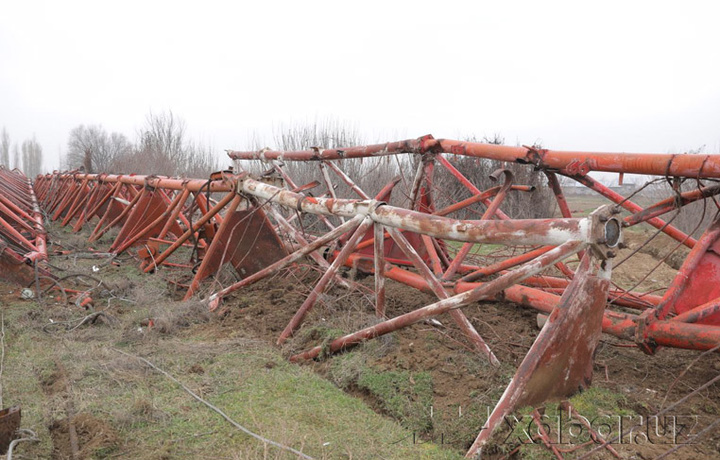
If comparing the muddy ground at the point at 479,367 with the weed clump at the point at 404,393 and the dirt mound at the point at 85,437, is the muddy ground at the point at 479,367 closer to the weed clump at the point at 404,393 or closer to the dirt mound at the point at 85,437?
the weed clump at the point at 404,393

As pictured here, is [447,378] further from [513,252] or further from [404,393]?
[513,252]

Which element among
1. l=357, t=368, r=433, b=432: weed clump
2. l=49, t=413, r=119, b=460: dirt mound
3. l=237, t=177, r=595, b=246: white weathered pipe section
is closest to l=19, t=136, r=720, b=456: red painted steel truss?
l=237, t=177, r=595, b=246: white weathered pipe section

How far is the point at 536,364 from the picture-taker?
7.64 feet

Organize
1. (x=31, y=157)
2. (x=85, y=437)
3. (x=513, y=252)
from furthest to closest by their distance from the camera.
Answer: (x=31, y=157) → (x=513, y=252) → (x=85, y=437)

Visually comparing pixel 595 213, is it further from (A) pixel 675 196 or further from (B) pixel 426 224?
(A) pixel 675 196

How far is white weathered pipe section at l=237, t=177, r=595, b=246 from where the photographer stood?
8.01 feet

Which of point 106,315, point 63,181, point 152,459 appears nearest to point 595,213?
point 152,459

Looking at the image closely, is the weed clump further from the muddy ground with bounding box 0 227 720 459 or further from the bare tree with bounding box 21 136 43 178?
the bare tree with bounding box 21 136 43 178

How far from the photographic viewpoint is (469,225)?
2793 mm

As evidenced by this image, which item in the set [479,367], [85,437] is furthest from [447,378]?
[85,437]

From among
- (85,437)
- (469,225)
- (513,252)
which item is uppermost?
(469,225)

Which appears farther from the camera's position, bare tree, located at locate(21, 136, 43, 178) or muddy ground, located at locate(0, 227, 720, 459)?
bare tree, located at locate(21, 136, 43, 178)

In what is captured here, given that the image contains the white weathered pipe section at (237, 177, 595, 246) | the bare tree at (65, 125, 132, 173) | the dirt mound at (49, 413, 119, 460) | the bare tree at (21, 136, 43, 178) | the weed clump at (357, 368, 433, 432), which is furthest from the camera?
the bare tree at (21, 136, 43, 178)

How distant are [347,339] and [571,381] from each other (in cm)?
141
